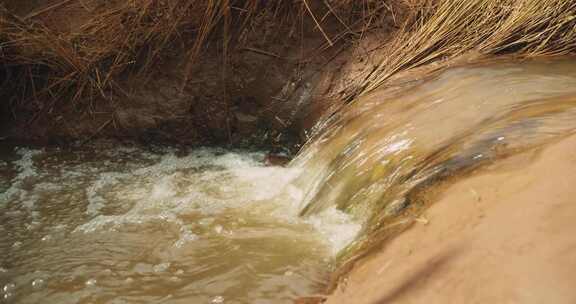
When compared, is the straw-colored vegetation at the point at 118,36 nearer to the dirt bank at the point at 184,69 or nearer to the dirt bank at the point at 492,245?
the dirt bank at the point at 184,69

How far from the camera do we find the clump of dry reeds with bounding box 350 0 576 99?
11.2ft

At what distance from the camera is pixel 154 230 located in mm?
2736

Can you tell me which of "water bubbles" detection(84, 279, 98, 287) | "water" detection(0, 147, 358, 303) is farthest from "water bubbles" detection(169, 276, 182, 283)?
"water bubbles" detection(84, 279, 98, 287)

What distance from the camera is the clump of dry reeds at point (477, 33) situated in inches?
134

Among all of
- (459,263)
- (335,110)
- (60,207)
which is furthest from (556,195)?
(60,207)

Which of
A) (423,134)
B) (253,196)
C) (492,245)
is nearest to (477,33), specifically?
(423,134)

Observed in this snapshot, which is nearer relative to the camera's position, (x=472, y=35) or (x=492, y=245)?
(x=492, y=245)

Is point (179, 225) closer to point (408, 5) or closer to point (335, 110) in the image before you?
point (335, 110)

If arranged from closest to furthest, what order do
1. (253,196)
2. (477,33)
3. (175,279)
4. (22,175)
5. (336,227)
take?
(175,279) < (336,227) < (253,196) < (22,175) < (477,33)

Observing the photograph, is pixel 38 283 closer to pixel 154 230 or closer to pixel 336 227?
pixel 154 230

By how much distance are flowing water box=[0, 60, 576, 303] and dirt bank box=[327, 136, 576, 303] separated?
22 cm

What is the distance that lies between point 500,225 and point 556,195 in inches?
6.5

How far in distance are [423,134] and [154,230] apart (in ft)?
4.28

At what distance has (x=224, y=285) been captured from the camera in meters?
2.26
